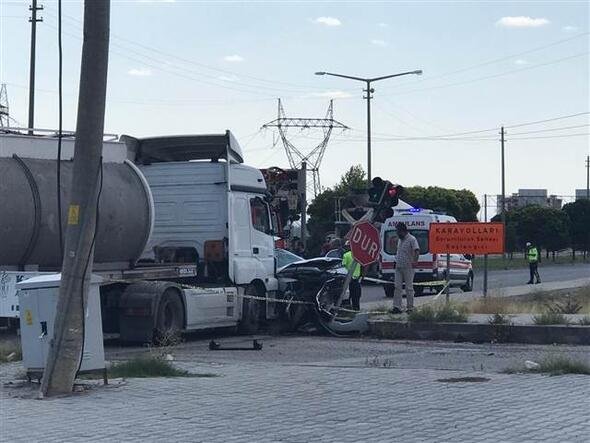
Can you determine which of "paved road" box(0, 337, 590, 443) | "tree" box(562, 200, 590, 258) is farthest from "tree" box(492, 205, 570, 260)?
"paved road" box(0, 337, 590, 443)

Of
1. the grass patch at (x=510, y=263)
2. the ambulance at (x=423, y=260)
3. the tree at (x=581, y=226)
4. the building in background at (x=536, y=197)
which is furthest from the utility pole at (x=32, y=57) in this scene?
the building in background at (x=536, y=197)

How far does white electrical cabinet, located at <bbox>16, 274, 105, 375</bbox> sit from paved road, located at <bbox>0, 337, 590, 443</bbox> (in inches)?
15.6

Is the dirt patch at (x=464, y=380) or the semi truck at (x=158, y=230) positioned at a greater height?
the semi truck at (x=158, y=230)

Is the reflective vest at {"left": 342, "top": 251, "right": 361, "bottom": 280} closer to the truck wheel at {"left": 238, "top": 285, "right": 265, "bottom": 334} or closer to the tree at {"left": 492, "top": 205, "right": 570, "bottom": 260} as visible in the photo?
the truck wheel at {"left": 238, "top": 285, "right": 265, "bottom": 334}

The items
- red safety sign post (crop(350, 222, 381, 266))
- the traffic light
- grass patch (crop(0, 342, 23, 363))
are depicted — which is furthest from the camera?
the traffic light

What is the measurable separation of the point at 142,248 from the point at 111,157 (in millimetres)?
1705

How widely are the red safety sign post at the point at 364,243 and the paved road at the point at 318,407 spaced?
15.9ft

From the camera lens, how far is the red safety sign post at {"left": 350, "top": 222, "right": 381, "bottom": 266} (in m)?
18.7

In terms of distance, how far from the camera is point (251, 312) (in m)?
20.0

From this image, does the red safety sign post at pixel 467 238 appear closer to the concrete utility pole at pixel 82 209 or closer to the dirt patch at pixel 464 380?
the dirt patch at pixel 464 380

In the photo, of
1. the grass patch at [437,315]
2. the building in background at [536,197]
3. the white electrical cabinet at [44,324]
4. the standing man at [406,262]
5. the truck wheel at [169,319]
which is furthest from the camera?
the building in background at [536,197]

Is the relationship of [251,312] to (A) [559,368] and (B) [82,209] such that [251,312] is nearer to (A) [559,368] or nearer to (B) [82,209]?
(A) [559,368]

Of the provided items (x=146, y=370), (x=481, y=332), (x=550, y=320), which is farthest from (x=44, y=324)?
(x=550, y=320)

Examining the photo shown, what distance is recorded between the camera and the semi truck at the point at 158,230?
1625 cm
